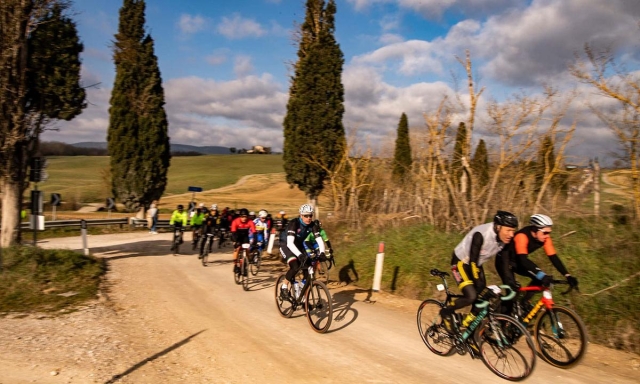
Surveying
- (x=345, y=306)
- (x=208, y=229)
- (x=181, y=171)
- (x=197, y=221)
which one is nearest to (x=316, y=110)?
(x=197, y=221)

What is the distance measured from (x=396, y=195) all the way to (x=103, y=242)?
1520 cm

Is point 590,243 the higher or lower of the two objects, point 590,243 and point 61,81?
the lower

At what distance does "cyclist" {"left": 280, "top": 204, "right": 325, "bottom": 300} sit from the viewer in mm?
8617

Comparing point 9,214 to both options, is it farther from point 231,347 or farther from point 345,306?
point 345,306

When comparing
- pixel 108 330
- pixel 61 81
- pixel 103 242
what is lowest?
pixel 103 242

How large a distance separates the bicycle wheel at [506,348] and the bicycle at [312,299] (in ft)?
8.70

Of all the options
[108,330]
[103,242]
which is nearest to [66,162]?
[103,242]

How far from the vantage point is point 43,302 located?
32.6ft

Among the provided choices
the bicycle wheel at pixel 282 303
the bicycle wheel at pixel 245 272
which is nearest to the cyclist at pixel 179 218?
the bicycle wheel at pixel 245 272

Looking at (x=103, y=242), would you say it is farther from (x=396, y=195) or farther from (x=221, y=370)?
(x=221, y=370)

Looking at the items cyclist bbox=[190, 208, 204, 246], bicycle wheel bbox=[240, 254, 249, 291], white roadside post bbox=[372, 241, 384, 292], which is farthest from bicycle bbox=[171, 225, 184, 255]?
white roadside post bbox=[372, 241, 384, 292]

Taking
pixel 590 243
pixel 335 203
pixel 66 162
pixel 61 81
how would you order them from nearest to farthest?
pixel 590 243, pixel 61 81, pixel 335 203, pixel 66 162

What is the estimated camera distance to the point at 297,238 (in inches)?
344

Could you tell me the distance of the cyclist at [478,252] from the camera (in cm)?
612
